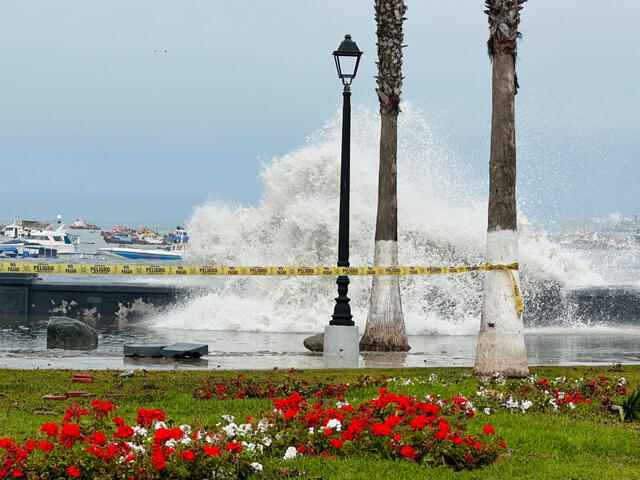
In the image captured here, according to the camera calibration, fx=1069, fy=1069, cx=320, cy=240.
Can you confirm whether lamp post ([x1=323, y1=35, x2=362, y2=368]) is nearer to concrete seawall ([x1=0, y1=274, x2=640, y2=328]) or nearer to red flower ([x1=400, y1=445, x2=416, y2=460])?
red flower ([x1=400, y1=445, x2=416, y2=460])

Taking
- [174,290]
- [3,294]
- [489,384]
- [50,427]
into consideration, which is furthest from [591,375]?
[3,294]

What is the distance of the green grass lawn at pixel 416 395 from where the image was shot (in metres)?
7.11

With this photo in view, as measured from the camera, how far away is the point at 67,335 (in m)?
18.1

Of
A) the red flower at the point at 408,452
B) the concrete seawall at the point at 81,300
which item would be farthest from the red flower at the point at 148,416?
the concrete seawall at the point at 81,300

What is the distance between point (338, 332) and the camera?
1545cm

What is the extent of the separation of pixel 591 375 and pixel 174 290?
16.8 m

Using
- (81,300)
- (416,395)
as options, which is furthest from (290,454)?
(81,300)

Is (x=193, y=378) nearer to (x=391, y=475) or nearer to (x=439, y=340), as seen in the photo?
(x=391, y=475)

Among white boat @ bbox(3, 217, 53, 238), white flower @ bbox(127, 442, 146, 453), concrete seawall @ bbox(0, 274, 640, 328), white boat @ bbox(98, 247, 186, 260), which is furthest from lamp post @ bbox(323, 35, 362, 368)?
white boat @ bbox(3, 217, 53, 238)

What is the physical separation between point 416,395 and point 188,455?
14.9ft

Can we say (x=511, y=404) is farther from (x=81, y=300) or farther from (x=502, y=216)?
(x=81, y=300)

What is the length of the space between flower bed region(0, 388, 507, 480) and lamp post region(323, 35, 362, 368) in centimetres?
681

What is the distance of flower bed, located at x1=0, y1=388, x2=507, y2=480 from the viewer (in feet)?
21.6

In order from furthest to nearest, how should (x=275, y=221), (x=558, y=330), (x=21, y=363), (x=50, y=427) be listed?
(x=275, y=221)
(x=558, y=330)
(x=21, y=363)
(x=50, y=427)
